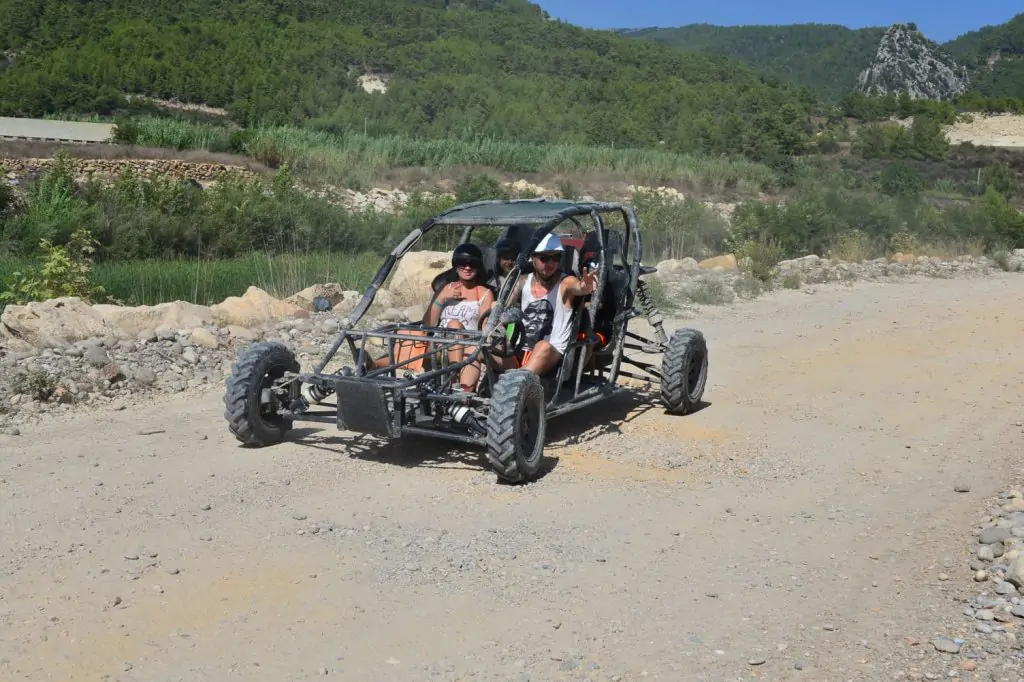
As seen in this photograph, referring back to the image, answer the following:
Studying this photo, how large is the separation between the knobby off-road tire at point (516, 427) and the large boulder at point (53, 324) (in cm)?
510

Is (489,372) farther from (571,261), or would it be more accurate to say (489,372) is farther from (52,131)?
(52,131)

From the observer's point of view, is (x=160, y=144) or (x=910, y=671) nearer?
(x=910, y=671)

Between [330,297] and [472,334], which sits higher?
[472,334]

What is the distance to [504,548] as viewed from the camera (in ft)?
20.7

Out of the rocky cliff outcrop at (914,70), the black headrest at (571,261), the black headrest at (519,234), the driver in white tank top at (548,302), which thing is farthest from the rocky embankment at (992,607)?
the rocky cliff outcrop at (914,70)

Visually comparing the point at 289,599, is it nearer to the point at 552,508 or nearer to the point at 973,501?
the point at 552,508

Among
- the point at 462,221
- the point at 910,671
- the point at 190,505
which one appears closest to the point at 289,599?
the point at 190,505

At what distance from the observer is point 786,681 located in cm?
486

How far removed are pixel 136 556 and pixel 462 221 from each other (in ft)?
12.3

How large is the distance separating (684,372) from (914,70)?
137 metres

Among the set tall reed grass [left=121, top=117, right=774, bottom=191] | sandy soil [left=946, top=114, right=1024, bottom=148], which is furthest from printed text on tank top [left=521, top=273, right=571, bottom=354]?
sandy soil [left=946, top=114, right=1024, bottom=148]

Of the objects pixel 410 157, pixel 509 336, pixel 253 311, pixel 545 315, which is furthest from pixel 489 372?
pixel 410 157

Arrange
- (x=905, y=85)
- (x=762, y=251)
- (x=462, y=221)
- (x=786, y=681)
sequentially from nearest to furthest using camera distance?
1. (x=786, y=681)
2. (x=462, y=221)
3. (x=762, y=251)
4. (x=905, y=85)

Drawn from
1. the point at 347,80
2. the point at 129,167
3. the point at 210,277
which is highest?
the point at 347,80
